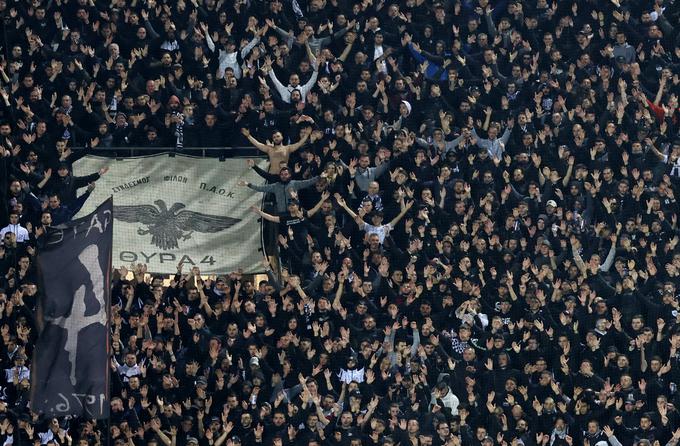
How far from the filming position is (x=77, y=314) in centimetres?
1828

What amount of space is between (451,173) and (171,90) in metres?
3.64

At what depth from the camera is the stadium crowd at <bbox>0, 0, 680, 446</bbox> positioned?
853 inches

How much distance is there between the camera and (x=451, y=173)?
913 inches

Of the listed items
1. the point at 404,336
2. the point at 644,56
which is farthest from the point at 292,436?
the point at 644,56

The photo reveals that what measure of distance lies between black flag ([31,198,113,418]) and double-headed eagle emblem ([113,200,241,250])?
17.6 feet

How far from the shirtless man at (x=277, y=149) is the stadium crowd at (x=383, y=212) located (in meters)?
0.04

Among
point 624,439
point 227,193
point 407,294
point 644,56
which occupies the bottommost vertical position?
point 624,439

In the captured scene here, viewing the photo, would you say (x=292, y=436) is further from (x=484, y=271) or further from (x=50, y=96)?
(x=50, y=96)

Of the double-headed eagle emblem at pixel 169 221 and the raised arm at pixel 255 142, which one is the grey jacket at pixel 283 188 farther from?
the double-headed eagle emblem at pixel 169 221

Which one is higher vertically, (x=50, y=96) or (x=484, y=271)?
(x=50, y=96)

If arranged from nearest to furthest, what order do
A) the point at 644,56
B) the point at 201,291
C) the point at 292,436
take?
the point at 292,436
the point at 201,291
the point at 644,56

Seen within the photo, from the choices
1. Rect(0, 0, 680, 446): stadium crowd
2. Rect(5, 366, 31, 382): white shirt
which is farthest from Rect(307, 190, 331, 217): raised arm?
Rect(5, 366, 31, 382): white shirt

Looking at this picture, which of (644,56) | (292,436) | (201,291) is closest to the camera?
(292,436)

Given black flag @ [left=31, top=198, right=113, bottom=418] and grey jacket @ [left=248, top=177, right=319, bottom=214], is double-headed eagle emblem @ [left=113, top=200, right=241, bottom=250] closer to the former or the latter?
grey jacket @ [left=248, top=177, right=319, bottom=214]
